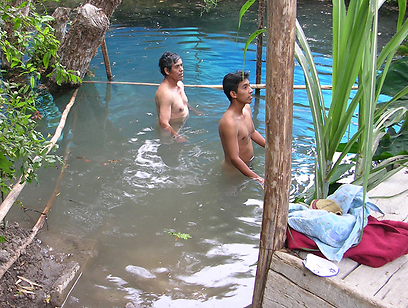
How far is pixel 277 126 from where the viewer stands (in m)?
1.84

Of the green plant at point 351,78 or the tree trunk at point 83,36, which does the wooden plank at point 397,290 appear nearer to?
the green plant at point 351,78

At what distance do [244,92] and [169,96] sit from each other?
163 centimetres

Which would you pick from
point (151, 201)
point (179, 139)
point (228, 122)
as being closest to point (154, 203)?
point (151, 201)

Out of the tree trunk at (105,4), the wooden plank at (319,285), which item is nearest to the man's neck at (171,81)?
the tree trunk at (105,4)

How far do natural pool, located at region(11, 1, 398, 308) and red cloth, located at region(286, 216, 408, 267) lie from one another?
3.31 ft

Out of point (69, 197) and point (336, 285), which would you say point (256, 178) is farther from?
point (336, 285)

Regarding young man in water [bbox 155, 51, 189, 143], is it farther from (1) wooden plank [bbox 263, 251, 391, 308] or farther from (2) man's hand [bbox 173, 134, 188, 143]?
(1) wooden plank [bbox 263, 251, 391, 308]

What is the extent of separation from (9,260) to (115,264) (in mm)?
794

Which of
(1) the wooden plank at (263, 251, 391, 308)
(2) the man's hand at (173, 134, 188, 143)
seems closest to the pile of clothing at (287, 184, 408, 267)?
(1) the wooden plank at (263, 251, 391, 308)

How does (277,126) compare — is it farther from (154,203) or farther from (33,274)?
(154,203)

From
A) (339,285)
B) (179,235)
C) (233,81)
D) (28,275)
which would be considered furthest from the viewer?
(233,81)

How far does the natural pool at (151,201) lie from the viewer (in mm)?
2982

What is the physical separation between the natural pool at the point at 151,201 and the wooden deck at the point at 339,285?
0.88 m

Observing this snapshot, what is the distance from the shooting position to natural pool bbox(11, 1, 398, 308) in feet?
9.78
